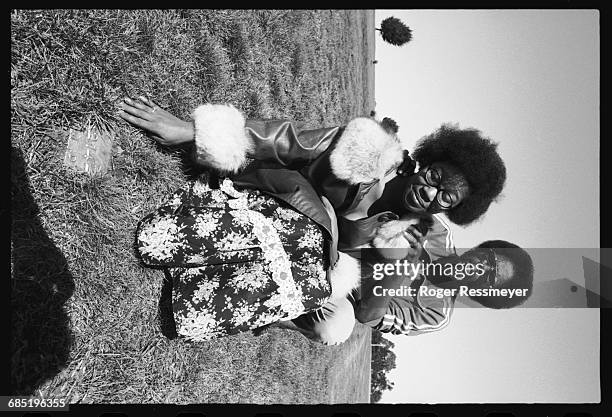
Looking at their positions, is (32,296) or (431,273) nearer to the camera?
(32,296)

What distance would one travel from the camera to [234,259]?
2072 mm

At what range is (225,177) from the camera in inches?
84.6

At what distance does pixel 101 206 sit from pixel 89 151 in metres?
0.24

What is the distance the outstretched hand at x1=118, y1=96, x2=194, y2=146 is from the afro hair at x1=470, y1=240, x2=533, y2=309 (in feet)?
5.46

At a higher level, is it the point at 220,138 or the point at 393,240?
the point at 220,138

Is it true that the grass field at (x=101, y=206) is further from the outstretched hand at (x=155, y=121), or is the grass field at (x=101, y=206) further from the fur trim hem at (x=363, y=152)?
the fur trim hem at (x=363, y=152)

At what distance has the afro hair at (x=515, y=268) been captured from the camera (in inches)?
100

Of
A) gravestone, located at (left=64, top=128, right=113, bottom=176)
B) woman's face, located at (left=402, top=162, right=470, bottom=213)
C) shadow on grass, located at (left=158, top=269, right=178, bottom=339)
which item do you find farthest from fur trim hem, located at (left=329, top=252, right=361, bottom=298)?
gravestone, located at (left=64, top=128, right=113, bottom=176)

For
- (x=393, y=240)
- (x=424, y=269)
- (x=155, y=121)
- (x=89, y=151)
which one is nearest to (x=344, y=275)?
(x=393, y=240)

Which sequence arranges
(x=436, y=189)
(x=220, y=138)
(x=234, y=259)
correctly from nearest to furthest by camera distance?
(x=220, y=138) → (x=234, y=259) → (x=436, y=189)

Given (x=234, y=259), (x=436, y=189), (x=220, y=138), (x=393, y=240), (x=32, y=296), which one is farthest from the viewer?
(x=393, y=240)

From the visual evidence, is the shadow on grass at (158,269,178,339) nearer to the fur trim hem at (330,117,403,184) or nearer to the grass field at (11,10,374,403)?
the grass field at (11,10,374,403)

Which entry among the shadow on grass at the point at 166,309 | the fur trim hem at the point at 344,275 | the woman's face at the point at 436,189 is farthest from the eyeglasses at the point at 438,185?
the shadow on grass at the point at 166,309

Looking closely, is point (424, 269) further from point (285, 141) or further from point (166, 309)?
point (166, 309)
